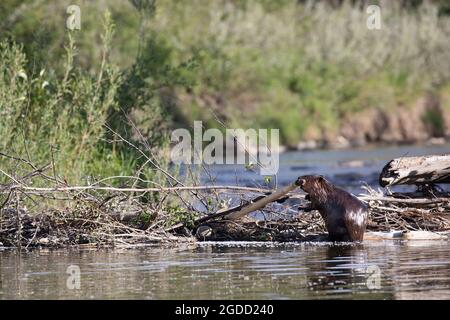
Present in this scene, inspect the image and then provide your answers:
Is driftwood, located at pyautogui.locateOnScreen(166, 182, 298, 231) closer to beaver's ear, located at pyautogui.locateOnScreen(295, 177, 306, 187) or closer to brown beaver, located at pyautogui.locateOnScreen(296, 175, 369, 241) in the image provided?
beaver's ear, located at pyautogui.locateOnScreen(295, 177, 306, 187)

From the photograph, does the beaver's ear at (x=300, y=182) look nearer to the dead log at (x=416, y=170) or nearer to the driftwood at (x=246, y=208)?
the driftwood at (x=246, y=208)

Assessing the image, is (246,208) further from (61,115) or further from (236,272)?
(61,115)

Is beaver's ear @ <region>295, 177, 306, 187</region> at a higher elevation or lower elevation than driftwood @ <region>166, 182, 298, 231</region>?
higher

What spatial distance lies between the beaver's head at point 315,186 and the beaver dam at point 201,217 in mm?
254

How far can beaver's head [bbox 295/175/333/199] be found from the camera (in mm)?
11273

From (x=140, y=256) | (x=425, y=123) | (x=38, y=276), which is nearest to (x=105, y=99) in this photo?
(x=140, y=256)

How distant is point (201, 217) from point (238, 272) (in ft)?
8.20

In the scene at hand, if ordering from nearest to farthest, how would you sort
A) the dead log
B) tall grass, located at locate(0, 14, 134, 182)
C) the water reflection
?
1. the water reflection
2. the dead log
3. tall grass, located at locate(0, 14, 134, 182)

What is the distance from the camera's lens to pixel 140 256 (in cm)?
1086

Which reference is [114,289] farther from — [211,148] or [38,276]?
[211,148]

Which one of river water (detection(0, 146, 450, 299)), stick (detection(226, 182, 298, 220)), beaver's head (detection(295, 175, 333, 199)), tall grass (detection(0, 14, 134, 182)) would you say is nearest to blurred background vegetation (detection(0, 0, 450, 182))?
tall grass (detection(0, 14, 134, 182))

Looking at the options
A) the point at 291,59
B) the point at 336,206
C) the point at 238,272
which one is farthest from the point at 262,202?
the point at 291,59

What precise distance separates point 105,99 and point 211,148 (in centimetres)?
1052

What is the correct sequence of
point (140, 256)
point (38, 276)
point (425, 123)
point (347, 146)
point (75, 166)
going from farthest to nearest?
point (425, 123) → point (347, 146) → point (75, 166) → point (140, 256) → point (38, 276)
